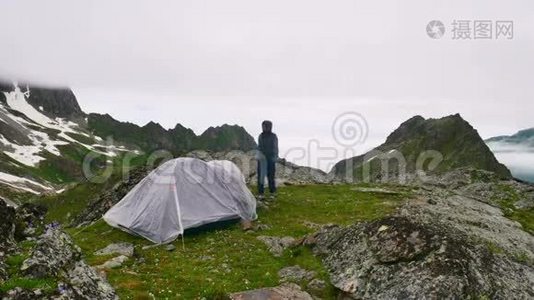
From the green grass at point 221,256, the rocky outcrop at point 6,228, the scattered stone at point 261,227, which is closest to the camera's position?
the rocky outcrop at point 6,228

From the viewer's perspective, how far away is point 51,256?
1502cm

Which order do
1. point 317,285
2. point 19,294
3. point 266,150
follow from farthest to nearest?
point 266,150, point 317,285, point 19,294

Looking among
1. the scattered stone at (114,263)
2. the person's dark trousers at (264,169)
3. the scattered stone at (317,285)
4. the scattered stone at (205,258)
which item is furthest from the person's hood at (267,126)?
the scattered stone at (317,285)

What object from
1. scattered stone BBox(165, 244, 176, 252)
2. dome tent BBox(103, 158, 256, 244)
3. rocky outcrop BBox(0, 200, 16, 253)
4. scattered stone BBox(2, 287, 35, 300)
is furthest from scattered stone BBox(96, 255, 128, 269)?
scattered stone BBox(2, 287, 35, 300)

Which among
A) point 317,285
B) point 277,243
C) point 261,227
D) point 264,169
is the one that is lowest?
point 317,285

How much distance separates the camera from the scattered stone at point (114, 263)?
69.7 feet

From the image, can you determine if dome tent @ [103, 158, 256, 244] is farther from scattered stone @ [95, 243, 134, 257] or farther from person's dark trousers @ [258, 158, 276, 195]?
person's dark trousers @ [258, 158, 276, 195]

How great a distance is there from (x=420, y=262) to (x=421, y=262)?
4 centimetres

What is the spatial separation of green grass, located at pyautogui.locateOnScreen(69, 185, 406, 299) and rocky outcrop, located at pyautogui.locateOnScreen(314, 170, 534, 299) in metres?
1.19

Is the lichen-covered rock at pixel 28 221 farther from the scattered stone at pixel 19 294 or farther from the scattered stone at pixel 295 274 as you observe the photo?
the scattered stone at pixel 295 274

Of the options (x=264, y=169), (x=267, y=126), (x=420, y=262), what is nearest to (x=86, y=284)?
(x=420, y=262)

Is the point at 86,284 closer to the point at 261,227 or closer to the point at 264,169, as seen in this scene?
the point at 261,227

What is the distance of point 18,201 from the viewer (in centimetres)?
19988

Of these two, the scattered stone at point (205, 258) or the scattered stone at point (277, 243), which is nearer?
the scattered stone at point (205, 258)
